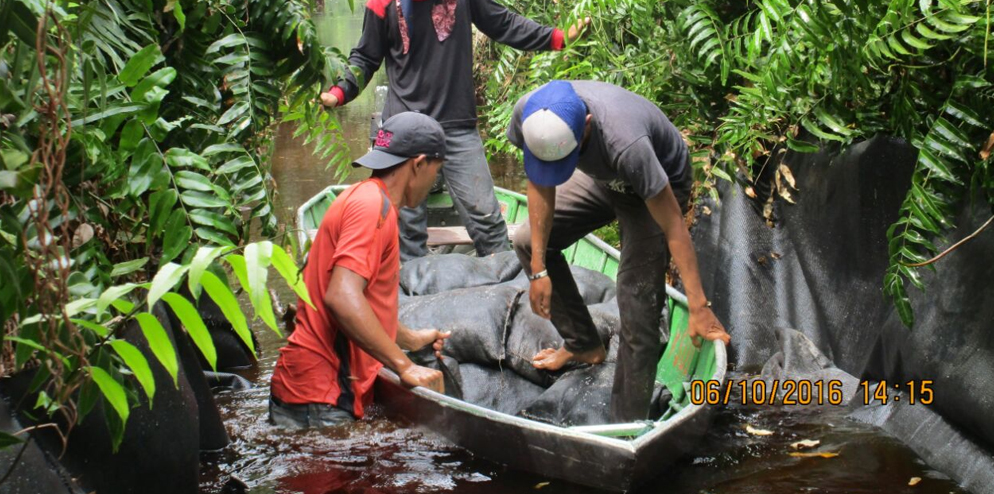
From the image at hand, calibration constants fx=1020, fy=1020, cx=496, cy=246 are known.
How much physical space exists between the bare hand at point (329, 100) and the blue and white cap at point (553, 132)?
6.03 feet

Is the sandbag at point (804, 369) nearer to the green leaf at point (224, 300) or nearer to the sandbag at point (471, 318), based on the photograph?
the sandbag at point (471, 318)

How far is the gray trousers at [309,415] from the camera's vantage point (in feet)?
13.6

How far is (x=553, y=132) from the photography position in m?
3.53

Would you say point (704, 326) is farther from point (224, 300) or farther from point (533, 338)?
point (224, 300)

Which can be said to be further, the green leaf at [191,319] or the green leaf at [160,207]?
the green leaf at [160,207]

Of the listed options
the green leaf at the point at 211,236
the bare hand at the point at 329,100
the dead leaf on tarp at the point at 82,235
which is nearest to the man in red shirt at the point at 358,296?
the green leaf at the point at 211,236

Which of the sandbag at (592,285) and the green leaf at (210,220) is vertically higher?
the green leaf at (210,220)

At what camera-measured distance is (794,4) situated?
5.25m

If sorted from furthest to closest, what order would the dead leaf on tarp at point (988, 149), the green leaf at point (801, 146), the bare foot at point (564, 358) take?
the green leaf at point (801, 146) < the bare foot at point (564, 358) < the dead leaf on tarp at point (988, 149)

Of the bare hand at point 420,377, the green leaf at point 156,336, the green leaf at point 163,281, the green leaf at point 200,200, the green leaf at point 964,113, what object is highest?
the green leaf at point 964,113

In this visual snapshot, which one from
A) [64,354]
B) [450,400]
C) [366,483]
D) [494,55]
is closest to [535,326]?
[450,400]

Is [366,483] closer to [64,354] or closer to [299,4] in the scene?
[299,4]
